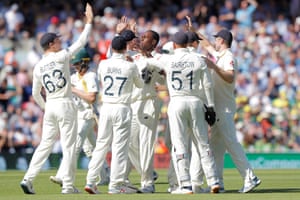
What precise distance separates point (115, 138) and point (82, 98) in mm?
2123

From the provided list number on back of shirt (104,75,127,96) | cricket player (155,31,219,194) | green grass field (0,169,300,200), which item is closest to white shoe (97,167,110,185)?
green grass field (0,169,300,200)

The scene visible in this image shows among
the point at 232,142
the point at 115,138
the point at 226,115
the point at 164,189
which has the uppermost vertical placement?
the point at 226,115

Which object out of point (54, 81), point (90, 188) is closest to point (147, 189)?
point (90, 188)

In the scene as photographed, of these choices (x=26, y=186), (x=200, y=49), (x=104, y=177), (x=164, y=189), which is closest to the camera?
(x=26, y=186)

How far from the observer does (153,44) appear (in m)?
16.3

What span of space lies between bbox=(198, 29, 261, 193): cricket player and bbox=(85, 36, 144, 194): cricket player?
1302 millimetres

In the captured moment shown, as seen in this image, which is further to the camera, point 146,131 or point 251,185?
point 146,131

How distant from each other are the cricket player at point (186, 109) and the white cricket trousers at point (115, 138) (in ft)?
2.36

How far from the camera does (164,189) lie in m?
17.3

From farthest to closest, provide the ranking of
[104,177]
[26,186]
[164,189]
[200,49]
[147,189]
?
1. [200,49]
2. [104,177]
3. [164,189]
4. [147,189]
5. [26,186]

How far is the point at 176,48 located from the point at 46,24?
15449 mm

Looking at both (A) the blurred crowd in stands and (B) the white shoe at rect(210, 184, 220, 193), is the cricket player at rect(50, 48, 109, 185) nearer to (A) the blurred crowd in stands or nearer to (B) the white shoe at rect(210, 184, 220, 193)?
(B) the white shoe at rect(210, 184, 220, 193)

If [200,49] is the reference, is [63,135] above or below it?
below

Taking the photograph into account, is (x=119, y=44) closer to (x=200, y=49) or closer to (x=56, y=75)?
(x=56, y=75)
